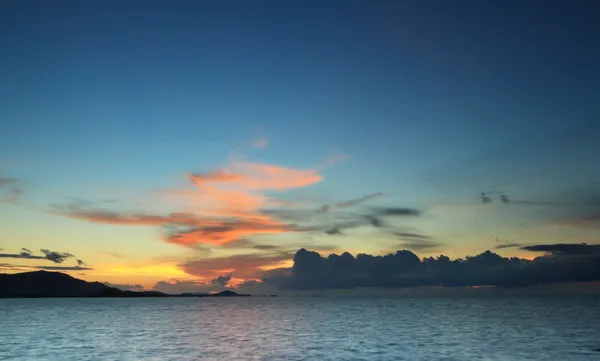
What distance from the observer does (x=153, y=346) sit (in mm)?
71750

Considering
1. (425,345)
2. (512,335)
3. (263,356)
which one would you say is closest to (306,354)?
(263,356)

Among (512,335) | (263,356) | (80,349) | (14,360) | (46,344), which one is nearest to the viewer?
(14,360)

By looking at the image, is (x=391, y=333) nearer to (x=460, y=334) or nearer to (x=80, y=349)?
(x=460, y=334)

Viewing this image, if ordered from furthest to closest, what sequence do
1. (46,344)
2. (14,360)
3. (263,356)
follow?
(46,344) < (263,356) < (14,360)

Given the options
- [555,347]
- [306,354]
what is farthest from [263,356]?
[555,347]

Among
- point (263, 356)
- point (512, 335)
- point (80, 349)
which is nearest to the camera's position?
point (263, 356)

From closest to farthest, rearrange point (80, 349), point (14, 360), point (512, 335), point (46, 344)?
1. point (14, 360)
2. point (80, 349)
3. point (46, 344)
4. point (512, 335)

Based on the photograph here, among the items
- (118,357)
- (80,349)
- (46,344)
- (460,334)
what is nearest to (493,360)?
(460,334)

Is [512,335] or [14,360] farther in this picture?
[512,335]

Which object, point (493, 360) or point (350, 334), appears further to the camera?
point (350, 334)

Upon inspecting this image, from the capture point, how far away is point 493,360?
58656mm

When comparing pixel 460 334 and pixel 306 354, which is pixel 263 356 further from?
pixel 460 334

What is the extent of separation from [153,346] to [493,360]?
43.9 meters

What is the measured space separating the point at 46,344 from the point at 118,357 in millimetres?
20686
